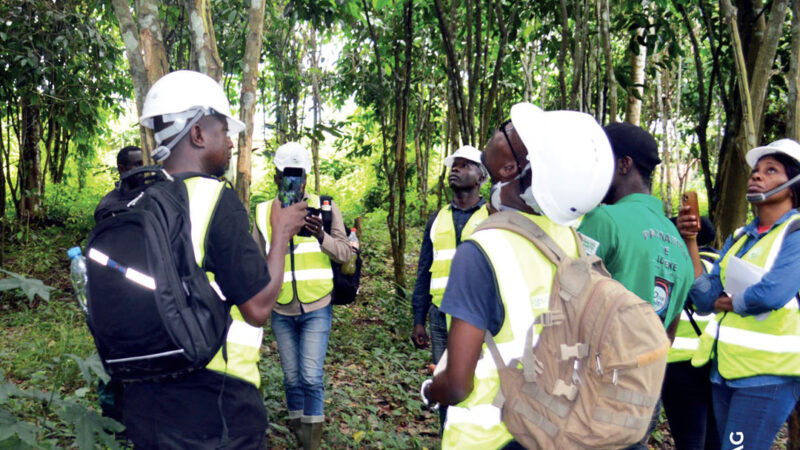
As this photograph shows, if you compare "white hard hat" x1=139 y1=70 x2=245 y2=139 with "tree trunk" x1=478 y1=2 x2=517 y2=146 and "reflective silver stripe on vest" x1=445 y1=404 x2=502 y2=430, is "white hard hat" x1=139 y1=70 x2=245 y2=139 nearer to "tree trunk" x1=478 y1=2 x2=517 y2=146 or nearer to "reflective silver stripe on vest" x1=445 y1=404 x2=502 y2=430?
"reflective silver stripe on vest" x1=445 y1=404 x2=502 y2=430

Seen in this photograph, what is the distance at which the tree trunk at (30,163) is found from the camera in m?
8.97

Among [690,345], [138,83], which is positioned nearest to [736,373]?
[690,345]

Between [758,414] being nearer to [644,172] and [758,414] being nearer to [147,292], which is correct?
[644,172]

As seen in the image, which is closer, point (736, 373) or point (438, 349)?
point (736, 373)

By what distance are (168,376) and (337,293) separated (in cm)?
220

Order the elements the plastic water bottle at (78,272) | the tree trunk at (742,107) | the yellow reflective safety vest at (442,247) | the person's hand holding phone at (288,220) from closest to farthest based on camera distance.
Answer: the plastic water bottle at (78,272) < the person's hand holding phone at (288,220) < the tree trunk at (742,107) < the yellow reflective safety vest at (442,247)

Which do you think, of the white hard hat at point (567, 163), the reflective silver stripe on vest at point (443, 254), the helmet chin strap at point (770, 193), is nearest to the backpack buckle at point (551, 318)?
the white hard hat at point (567, 163)

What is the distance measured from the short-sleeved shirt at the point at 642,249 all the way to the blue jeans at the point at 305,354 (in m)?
2.00

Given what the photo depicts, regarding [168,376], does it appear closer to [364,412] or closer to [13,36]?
[364,412]

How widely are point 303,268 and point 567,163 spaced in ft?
8.11

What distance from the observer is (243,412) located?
177 cm

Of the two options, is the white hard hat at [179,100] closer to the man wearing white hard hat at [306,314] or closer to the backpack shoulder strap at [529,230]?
the backpack shoulder strap at [529,230]

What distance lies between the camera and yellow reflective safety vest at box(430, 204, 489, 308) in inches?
146

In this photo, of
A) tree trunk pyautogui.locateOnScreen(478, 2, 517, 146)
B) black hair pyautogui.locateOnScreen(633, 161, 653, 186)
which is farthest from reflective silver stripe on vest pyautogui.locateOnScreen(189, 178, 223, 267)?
tree trunk pyautogui.locateOnScreen(478, 2, 517, 146)
